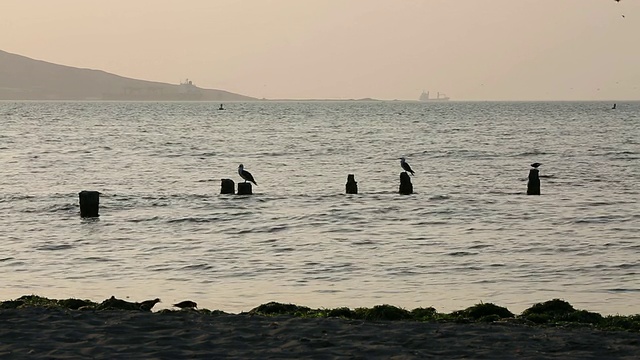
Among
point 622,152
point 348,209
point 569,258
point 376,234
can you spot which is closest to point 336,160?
point 622,152

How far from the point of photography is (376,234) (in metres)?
27.3

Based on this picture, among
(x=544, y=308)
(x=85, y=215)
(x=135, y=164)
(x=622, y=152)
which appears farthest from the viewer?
(x=622, y=152)

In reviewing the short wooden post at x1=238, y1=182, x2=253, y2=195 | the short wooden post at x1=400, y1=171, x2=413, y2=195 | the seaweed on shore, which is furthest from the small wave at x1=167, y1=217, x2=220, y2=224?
the seaweed on shore

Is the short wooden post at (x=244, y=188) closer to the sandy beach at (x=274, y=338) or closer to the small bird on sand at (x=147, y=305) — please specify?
the small bird on sand at (x=147, y=305)

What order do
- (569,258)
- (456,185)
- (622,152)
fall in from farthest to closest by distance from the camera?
1. (622,152)
2. (456,185)
3. (569,258)

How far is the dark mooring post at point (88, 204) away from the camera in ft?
102

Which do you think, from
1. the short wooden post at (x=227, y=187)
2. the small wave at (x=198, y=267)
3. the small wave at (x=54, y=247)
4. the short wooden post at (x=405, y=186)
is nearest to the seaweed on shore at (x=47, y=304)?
the small wave at (x=198, y=267)

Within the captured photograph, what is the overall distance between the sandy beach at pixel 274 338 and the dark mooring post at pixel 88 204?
16.1 metres

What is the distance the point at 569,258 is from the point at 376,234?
6.00 m

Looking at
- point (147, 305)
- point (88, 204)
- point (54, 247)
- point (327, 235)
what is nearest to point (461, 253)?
point (327, 235)

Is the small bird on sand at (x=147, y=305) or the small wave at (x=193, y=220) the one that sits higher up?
the small bird on sand at (x=147, y=305)

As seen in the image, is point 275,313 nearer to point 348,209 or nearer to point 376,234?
point 376,234

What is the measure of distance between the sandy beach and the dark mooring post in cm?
1605

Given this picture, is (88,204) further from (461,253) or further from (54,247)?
(461,253)
